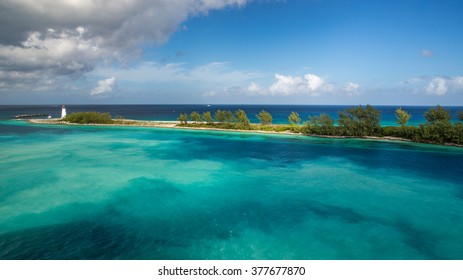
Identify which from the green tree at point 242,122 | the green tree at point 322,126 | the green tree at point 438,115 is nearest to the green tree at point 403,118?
the green tree at point 438,115

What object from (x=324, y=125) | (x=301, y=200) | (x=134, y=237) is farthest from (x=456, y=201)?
(x=324, y=125)

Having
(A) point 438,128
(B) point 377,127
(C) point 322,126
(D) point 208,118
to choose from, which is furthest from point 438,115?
(D) point 208,118

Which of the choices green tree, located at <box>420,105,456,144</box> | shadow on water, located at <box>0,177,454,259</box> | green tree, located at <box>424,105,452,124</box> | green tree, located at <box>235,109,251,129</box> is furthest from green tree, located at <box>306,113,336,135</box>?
shadow on water, located at <box>0,177,454,259</box>

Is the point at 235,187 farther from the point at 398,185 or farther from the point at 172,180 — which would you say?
the point at 398,185

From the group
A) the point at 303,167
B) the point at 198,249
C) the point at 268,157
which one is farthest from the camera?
the point at 268,157

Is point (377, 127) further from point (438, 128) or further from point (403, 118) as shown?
point (438, 128)

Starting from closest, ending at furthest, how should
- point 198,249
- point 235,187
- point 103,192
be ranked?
point 198,249, point 103,192, point 235,187

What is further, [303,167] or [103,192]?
[303,167]

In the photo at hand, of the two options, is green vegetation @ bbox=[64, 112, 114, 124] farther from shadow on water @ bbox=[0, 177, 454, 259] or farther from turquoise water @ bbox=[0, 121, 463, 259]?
shadow on water @ bbox=[0, 177, 454, 259]
